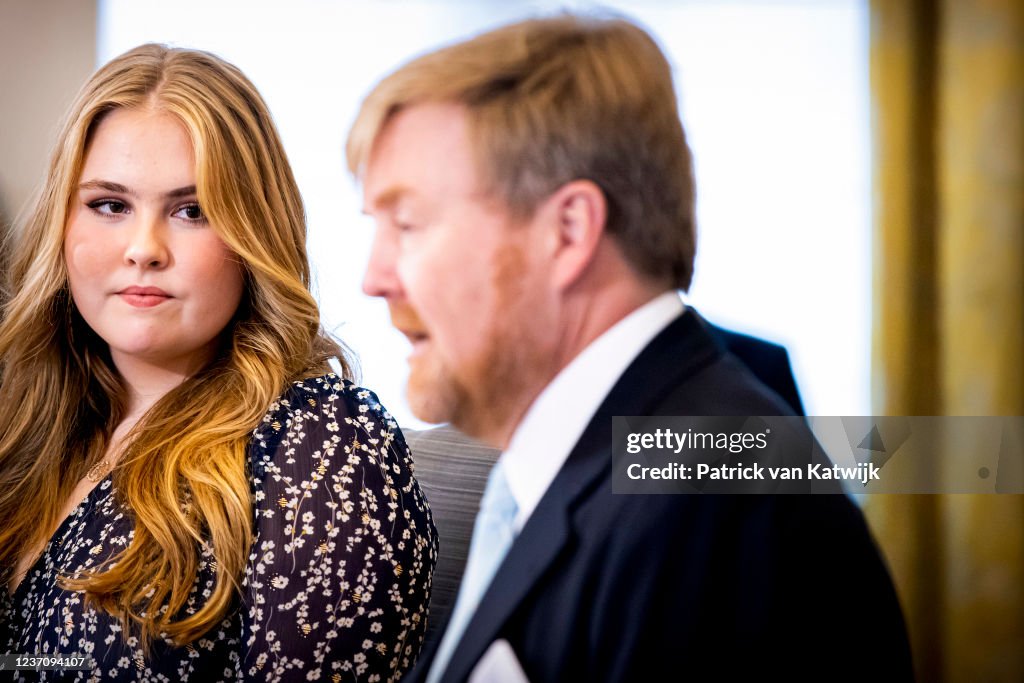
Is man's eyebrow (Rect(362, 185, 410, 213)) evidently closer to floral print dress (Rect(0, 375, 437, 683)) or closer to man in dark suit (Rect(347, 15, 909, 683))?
man in dark suit (Rect(347, 15, 909, 683))

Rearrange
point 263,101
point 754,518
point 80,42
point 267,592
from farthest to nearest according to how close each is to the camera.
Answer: point 80,42, point 263,101, point 267,592, point 754,518

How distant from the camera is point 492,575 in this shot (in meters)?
0.94

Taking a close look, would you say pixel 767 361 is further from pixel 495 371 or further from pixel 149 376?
pixel 149 376

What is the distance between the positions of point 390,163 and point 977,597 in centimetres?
82

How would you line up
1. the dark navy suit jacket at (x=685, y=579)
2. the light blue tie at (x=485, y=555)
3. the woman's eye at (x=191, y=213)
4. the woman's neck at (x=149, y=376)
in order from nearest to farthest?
the dark navy suit jacket at (x=685, y=579) → the light blue tie at (x=485, y=555) → the woman's eye at (x=191, y=213) → the woman's neck at (x=149, y=376)

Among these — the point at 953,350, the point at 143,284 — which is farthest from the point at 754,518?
the point at 143,284

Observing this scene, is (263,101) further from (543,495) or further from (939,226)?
(939,226)

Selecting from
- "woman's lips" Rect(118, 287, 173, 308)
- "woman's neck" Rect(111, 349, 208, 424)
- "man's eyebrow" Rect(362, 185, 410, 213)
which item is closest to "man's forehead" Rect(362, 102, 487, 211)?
"man's eyebrow" Rect(362, 185, 410, 213)

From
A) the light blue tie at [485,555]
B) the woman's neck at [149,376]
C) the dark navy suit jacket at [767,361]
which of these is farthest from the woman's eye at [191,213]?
the dark navy suit jacket at [767,361]

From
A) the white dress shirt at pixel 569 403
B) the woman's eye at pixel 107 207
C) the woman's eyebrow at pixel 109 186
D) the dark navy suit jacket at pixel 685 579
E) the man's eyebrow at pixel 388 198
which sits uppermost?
the woman's eyebrow at pixel 109 186

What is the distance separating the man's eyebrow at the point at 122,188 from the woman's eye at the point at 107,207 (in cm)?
2

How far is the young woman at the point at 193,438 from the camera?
108 cm

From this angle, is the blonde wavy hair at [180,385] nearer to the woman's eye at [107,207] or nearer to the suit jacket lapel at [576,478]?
the woman's eye at [107,207]

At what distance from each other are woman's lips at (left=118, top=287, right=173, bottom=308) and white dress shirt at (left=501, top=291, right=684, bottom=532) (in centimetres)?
49
